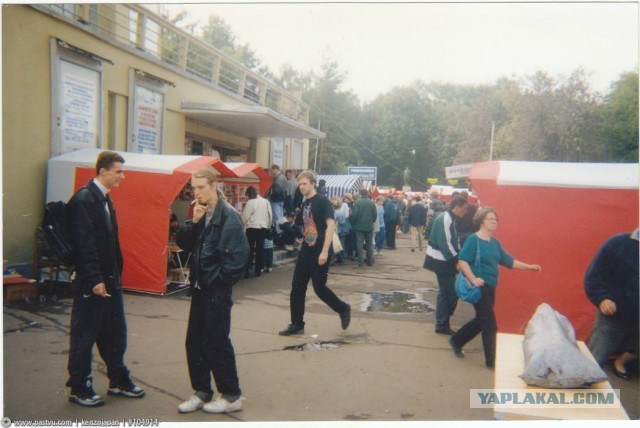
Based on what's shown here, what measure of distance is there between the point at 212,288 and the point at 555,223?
3.86m

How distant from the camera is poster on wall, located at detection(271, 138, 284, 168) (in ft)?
57.8

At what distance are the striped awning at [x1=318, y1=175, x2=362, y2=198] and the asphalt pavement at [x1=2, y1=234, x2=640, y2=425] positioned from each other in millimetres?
13212

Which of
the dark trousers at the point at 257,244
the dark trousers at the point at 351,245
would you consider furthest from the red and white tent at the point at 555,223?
the dark trousers at the point at 351,245

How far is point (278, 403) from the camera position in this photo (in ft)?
12.5

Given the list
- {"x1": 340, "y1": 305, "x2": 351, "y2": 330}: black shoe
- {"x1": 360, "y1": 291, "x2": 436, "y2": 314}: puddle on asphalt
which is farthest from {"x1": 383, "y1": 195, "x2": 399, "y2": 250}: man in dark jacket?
{"x1": 340, "y1": 305, "x2": 351, "y2": 330}: black shoe

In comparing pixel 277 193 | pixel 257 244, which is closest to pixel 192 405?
pixel 257 244

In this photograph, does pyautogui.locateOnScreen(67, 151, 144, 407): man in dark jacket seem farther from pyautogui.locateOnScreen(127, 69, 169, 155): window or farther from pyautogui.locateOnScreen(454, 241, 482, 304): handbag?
pyautogui.locateOnScreen(127, 69, 169, 155): window

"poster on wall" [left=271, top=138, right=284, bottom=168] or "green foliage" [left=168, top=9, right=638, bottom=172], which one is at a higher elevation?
"green foliage" [left=168, top=9, right=638, bottom=172]

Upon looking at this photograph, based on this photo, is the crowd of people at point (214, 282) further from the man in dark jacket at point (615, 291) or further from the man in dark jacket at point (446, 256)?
the man in dark jacket at point (446, 256)

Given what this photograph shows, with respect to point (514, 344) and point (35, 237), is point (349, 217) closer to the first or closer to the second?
point (35, 237)

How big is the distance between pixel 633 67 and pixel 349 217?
8856 millimetres

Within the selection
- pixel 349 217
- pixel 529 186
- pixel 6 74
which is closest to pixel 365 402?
pixel 529 186

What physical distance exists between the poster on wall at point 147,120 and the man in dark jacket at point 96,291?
642 cm

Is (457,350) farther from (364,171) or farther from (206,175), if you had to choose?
(364,171)
